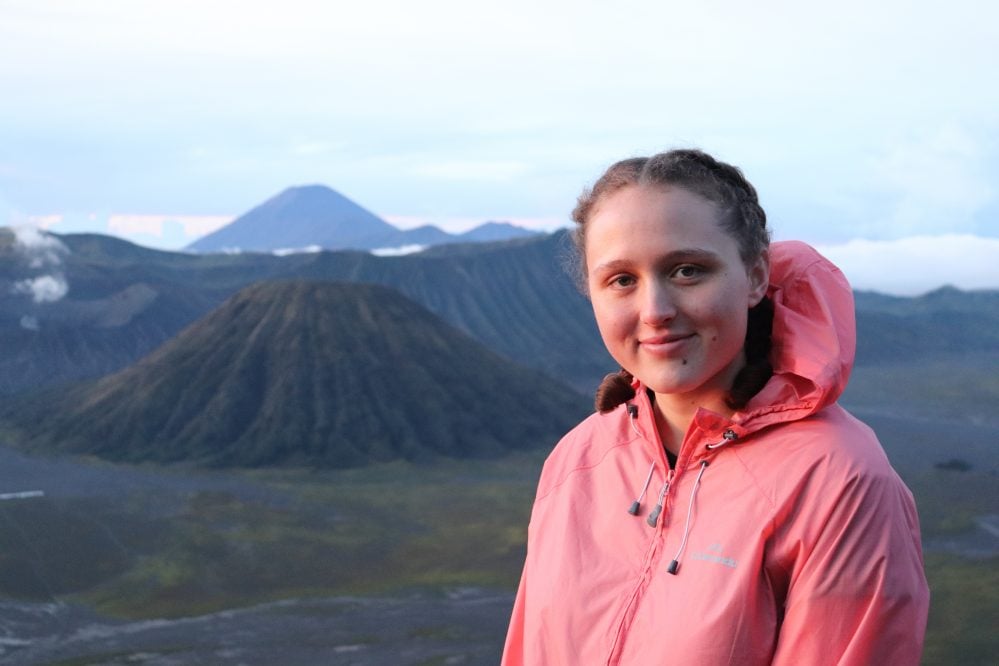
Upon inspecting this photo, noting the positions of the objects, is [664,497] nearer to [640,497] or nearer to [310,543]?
[640,497]

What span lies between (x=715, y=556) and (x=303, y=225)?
160m

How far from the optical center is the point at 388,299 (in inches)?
1938

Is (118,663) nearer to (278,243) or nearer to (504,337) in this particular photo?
(504,337)

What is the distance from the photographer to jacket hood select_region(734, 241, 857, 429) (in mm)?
1959

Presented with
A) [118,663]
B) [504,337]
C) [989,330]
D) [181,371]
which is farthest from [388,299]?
[989,330]

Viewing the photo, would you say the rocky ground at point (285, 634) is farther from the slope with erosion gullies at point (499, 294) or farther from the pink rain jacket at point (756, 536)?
the slope with erosion gullies at point (499, 294)

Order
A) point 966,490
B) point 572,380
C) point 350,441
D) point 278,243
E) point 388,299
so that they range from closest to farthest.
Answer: point 966,490 < point 350,441 < point 388,299 < point 572,380 < point 278,243

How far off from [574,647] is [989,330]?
311 feet

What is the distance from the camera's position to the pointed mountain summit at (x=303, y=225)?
150m

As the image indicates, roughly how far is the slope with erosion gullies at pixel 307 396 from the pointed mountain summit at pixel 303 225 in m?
97.3

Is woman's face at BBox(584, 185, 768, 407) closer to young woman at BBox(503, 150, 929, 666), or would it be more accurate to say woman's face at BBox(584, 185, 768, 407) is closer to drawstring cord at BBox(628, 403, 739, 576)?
young woman at BBox(503, 150, 929, 666)

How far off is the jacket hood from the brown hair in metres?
0.04

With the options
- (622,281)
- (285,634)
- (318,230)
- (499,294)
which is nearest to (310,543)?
(285,634)

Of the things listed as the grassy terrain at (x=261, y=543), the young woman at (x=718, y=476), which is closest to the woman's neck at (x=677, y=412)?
the young woman at (x=718, y=476)
